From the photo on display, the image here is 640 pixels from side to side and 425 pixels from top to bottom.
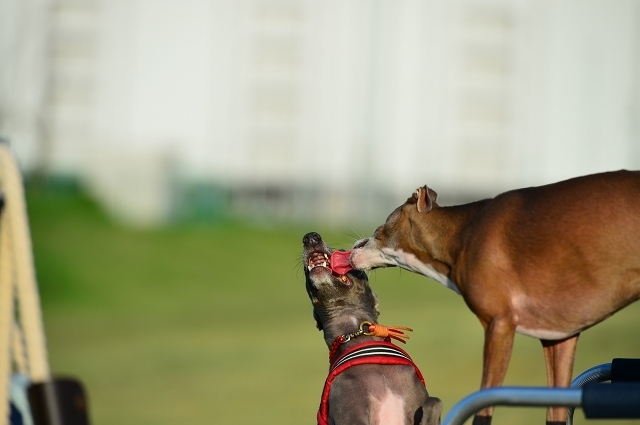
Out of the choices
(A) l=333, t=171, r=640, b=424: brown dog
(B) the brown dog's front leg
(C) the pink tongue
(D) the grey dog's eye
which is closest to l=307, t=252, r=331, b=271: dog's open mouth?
(C) the pink tongue

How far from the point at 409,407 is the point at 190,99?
22528 mm

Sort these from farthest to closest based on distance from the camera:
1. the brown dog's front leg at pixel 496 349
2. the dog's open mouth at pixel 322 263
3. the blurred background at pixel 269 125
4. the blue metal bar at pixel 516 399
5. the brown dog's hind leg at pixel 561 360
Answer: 1. the blurred background at pixel 269 125
2. the dog's open mouth at pixel 322 263
3. the brown dog's hind leg at pixel 561 360
4. the brown dog's front leg at pixel 496 349
5. the blue metal bar at pixel 516 399

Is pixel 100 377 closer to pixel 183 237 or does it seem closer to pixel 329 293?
pixel 183 237

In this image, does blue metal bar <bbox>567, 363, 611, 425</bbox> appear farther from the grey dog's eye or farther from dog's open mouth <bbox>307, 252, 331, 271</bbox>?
dog's open mouth <bbox>307, 252, 331, 271</bbox>

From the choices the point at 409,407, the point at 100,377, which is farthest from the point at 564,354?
the point at 100,377

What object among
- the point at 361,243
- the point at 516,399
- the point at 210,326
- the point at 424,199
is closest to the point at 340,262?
the point at 361,243

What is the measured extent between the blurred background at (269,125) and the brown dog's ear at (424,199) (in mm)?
17296

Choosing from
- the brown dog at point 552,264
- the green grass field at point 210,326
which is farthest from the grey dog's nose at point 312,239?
the green grass field at point 210,326

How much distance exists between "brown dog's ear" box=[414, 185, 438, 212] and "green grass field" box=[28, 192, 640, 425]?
7.38m

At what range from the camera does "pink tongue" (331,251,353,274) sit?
4.36m

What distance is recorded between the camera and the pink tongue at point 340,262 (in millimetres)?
4359

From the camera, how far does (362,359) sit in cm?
374

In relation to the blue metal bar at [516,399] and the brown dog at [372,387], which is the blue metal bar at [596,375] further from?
the blue metal bar at [516,399]

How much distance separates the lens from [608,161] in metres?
26.2
